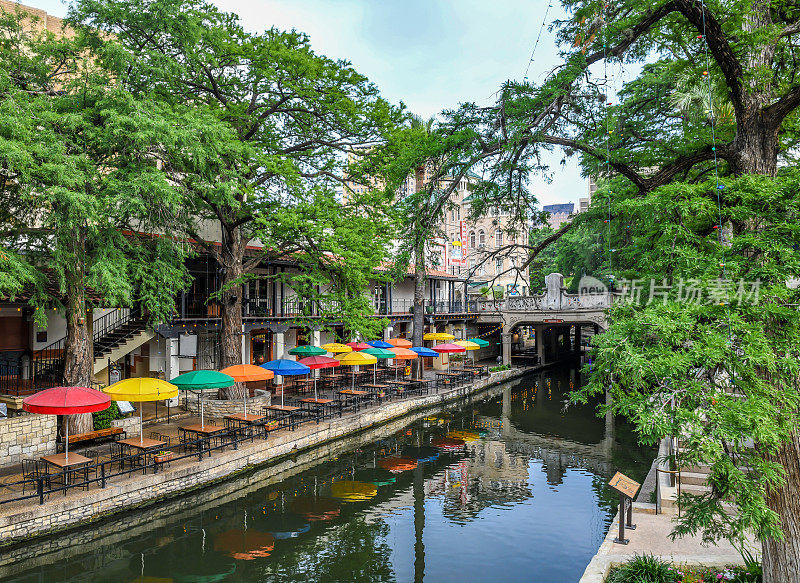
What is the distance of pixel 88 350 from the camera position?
622 inches

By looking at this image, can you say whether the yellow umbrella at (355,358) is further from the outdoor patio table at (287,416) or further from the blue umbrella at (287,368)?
the blue umbrella at (287,368)

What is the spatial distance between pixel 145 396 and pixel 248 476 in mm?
4101

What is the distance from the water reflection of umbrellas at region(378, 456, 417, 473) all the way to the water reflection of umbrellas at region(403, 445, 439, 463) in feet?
1.23

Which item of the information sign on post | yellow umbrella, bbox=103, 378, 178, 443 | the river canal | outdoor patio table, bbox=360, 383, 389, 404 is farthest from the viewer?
outdoor patio table, bbox=360, 383, 389, 404

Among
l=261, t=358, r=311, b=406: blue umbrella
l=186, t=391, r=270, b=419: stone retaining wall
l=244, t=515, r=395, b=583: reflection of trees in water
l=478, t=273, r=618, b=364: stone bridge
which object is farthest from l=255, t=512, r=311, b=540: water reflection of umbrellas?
l=478, t=273, r=618, b=364: stone bridge

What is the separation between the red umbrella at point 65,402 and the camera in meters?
12.0

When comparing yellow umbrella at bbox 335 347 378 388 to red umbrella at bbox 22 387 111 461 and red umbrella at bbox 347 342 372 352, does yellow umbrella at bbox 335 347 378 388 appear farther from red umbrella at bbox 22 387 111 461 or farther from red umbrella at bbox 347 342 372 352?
red umbrella at bbox 22 387 111 461

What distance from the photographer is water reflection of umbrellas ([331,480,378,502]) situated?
1454cm

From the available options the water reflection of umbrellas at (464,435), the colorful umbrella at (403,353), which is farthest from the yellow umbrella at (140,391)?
the colorful umbrella at (403,353)

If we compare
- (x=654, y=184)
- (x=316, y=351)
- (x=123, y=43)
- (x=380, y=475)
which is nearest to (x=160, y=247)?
(x=123, y=43)

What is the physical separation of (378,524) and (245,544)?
324 cm

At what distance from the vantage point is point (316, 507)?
45.2ft

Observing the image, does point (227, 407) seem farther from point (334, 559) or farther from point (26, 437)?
point (334, 559)

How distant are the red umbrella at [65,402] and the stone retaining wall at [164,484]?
1.46 meters
